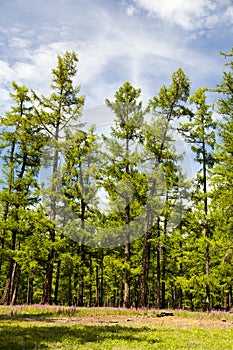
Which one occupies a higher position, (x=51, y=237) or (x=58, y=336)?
(x=51, y=237)

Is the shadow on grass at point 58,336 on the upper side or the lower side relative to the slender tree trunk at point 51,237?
lower

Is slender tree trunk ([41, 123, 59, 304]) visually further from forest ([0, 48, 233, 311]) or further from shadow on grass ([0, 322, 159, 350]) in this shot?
shadow on grass ([0, 322, 159, 350])

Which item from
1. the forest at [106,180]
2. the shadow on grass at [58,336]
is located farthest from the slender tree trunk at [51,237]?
the shadow on grass at [58,336]

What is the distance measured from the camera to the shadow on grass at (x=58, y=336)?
26.3 ft

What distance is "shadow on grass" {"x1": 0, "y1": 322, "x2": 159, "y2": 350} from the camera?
26.3 ft

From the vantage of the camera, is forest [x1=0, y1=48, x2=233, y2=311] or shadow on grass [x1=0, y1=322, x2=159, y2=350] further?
forest [x1=0, y1=48, x2=233, y2=311]

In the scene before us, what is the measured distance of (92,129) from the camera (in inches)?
912

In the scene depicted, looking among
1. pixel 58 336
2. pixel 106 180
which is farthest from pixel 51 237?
pixel 58 336

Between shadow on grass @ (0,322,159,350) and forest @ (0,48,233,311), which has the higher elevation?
forest @ (0,48,233,311)

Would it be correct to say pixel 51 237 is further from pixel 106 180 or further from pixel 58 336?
pixel 58 336

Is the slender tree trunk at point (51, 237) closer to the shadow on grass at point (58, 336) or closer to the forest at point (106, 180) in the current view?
the forest at point (106, 180)

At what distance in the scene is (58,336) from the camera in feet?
29.9

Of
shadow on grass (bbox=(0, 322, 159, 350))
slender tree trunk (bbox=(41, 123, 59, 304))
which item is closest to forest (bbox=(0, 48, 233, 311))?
slender tree trunk (bbox=(41, 123, 59, 304))

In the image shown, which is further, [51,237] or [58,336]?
[51,237]
